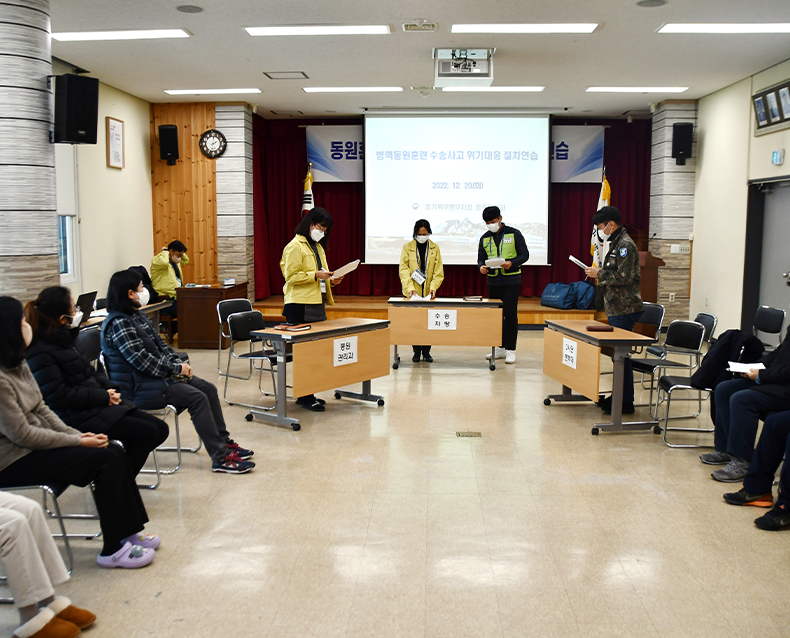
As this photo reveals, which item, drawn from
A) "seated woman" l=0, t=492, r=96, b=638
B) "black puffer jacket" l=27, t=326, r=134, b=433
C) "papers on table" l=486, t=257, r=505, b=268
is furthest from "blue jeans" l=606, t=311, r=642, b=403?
"seated woman" l=0, t=492, r=96, b=638

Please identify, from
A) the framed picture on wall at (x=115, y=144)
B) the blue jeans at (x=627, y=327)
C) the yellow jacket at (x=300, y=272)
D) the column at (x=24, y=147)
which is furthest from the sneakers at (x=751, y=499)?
the framed picture on wall at (x=115, y=144)

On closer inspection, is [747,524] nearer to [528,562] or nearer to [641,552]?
[641,552]

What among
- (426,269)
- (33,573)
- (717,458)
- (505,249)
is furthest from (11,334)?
(505,249)

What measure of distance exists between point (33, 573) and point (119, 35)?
5498mm

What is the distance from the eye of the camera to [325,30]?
6.35 metres

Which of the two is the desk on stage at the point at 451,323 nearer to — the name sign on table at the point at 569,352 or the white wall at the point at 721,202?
the name sign on table at the point at 569,352

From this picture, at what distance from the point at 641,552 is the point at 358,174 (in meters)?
9.02

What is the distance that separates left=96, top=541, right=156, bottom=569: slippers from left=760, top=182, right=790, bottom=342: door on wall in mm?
7011

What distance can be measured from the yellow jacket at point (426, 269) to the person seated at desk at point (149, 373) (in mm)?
3703

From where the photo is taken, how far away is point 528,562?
3.20 meters

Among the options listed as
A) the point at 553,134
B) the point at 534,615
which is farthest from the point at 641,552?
the point at 553,134

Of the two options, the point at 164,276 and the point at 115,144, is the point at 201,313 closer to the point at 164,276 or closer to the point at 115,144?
the point at 164,276

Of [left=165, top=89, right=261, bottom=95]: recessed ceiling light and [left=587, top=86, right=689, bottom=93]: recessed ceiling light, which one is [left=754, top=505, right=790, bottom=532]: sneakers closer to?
[left=587, top=86, right=689, bottom=93]: recessed ceiling light

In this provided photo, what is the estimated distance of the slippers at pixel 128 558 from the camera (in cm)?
312
